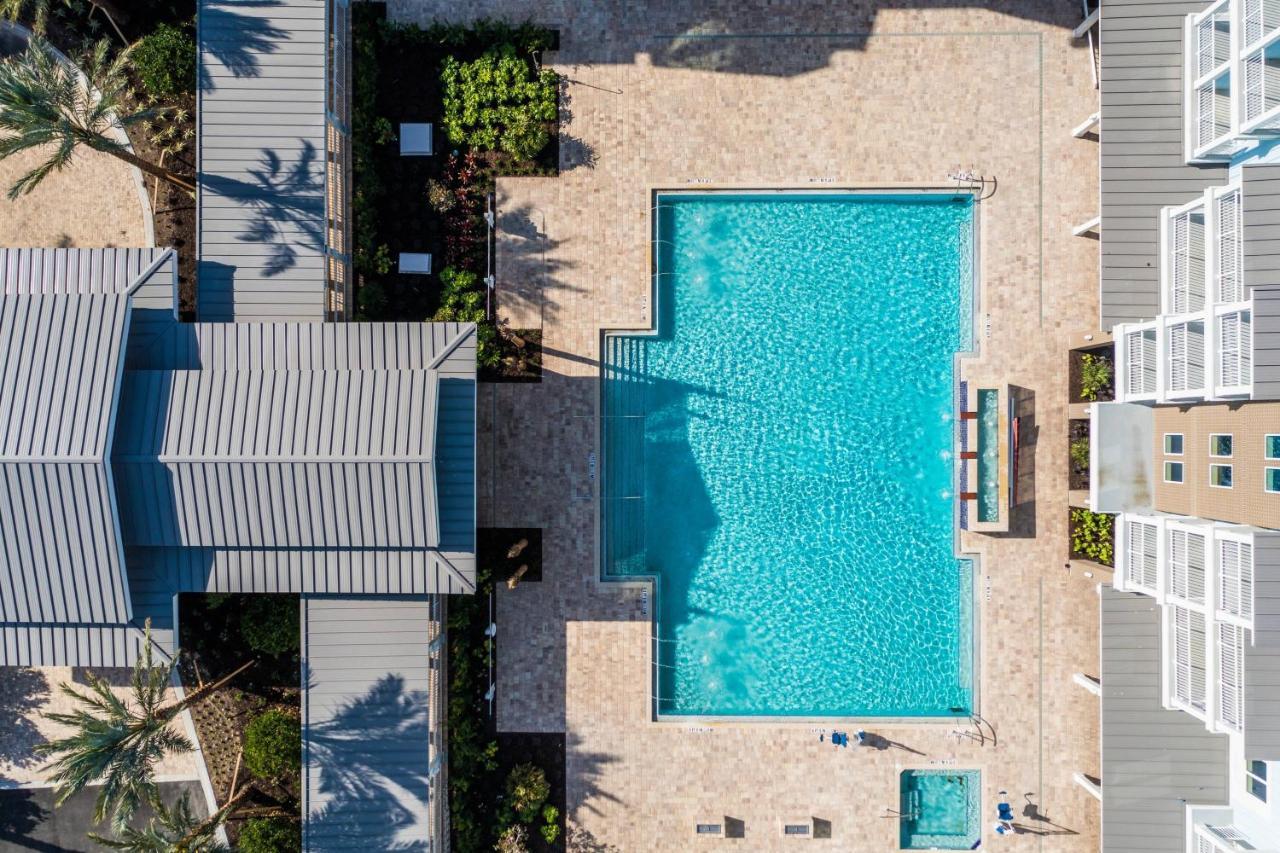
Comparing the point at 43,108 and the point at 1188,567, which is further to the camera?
the point at 1188,567

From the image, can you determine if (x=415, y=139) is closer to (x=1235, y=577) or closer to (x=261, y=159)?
(x=261, y=159)

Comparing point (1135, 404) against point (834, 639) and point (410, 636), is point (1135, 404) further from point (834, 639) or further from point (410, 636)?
point (410, 636)

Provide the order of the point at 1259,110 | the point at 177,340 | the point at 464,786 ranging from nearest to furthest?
the point at 1259,110, the point at 177,340, the point at 464,786

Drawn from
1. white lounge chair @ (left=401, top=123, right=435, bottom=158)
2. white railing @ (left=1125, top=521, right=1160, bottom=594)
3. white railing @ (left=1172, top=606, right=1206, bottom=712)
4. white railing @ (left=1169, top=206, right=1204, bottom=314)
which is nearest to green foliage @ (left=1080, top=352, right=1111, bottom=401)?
white railing @ (left=1169, top=206, right=1204, bottom=314)

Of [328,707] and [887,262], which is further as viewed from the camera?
[887,262]

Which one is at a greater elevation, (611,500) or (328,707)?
(611,500)

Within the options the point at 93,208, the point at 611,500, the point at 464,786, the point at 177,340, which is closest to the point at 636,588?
the point at 611,500

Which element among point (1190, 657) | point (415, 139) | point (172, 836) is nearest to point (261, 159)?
point (415, 139)
